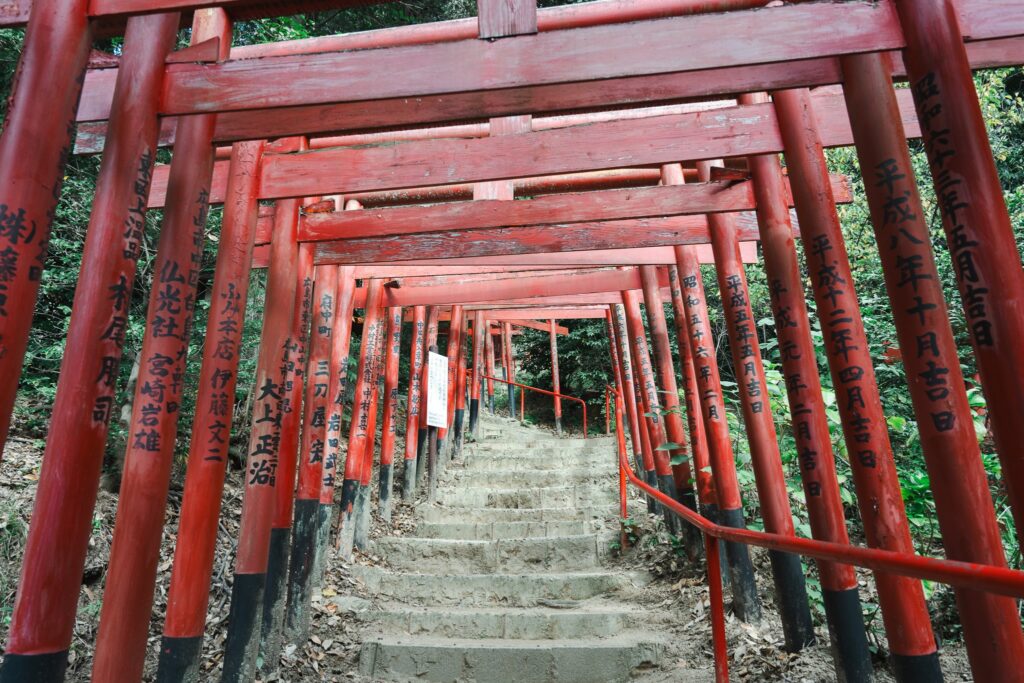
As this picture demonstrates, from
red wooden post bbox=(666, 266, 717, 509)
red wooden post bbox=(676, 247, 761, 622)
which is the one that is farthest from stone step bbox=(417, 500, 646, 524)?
red wooden post bbox=(676, 247, 761, 622)

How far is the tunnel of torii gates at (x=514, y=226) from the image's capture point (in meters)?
2.59

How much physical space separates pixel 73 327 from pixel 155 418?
2.15ft

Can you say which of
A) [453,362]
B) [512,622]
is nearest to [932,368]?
[512,622]

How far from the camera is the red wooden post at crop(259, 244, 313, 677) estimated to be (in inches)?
213

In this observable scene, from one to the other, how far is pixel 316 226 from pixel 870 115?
13.6 ft

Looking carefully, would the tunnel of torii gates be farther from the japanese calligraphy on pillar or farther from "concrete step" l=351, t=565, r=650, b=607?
"concrete step" l=351, t=565, r=650, b=607

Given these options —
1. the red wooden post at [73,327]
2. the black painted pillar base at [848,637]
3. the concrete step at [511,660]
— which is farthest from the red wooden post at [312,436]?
the black painted pillar base at [848,637]

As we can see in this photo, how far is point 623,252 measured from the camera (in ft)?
22.3

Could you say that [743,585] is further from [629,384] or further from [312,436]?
[629,384]

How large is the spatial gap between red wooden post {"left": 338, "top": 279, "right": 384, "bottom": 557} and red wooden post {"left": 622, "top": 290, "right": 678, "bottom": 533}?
11.0 feet

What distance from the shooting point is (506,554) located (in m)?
7.62

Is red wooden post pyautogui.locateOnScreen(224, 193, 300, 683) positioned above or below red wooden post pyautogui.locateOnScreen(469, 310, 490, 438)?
below

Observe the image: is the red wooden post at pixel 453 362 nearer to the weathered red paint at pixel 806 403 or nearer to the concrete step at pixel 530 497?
the concrete step at pixel 530 497

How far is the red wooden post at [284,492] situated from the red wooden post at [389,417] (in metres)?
3.27
